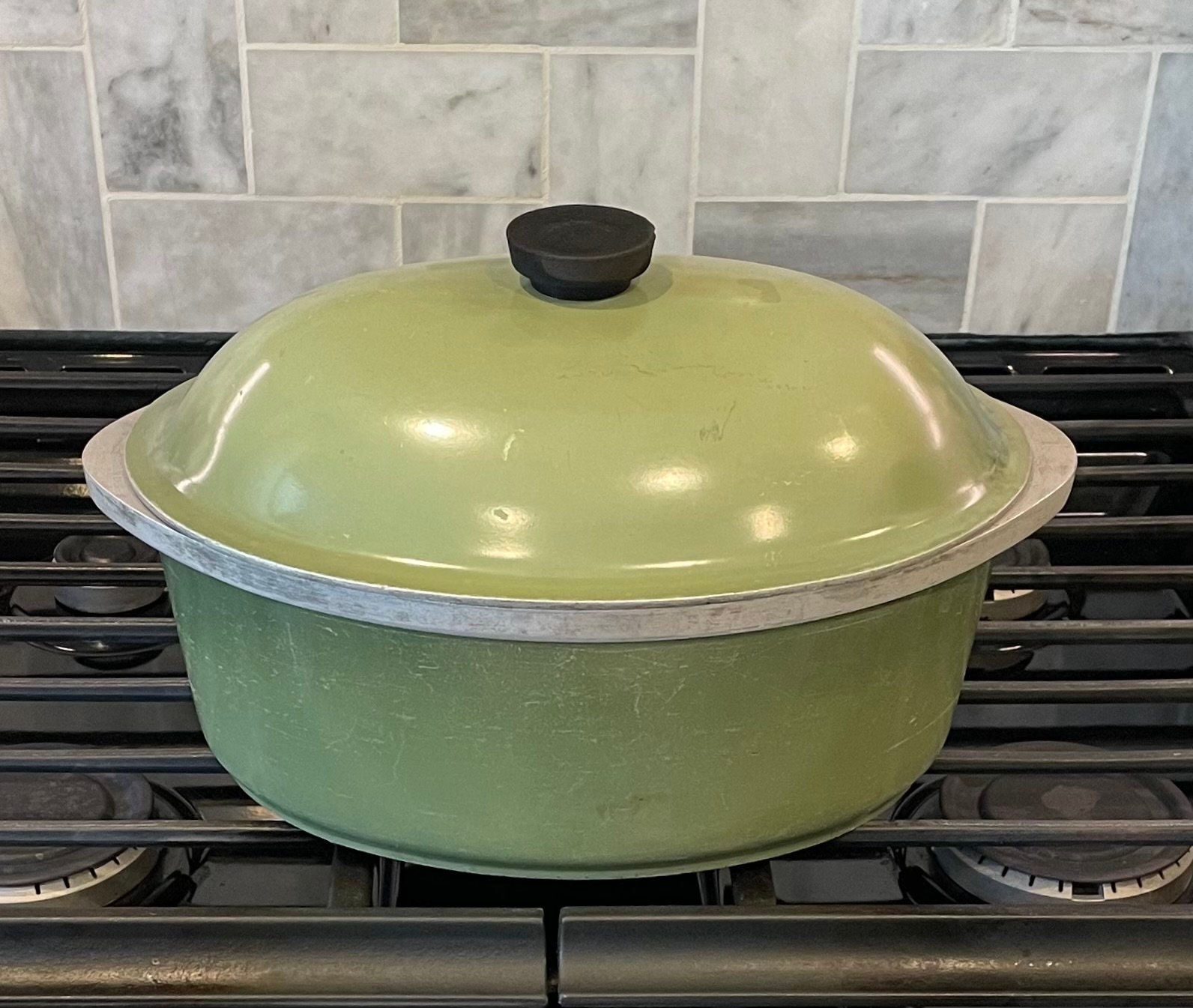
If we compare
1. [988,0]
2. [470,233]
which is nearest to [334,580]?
[470,233]

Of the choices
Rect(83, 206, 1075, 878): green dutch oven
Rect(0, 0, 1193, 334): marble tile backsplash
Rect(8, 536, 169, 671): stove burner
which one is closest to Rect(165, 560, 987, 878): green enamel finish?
Rect(83, 206, 1075, 878): green dutch oven

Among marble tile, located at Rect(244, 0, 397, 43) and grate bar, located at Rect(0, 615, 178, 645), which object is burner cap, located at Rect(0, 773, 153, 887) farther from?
marble tile, located at Rect(244, 0, 397, 43)

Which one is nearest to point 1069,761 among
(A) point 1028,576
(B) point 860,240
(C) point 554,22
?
(A) point 1028,576

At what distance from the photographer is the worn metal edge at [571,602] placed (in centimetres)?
41

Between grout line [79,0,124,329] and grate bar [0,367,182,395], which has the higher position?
grout line [79,0,124,329]

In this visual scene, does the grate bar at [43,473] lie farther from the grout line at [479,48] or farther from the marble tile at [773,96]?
the marble tile at [773,96]

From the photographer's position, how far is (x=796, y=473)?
0.44m

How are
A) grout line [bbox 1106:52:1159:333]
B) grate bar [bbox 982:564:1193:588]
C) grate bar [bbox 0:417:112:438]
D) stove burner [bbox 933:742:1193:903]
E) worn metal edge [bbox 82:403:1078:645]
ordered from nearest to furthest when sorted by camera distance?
worn metal edge [bbox 82:403:1078:645]
stove burner [bbox 933:742:1193:903]
grate bar [bbox 982:564:1193:588]
grate bar [bbox 0:417:112:438]
grout line [bbox 1106:52:1159:333]

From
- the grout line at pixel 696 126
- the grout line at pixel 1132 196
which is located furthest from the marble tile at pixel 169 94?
the grout line at pixel 1132 196

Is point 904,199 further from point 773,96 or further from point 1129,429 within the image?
point 1129,429

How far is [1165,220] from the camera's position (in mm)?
917

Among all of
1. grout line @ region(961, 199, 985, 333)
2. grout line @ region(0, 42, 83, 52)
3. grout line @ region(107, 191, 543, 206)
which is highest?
grout line @ region(0, 42, 83, 52)

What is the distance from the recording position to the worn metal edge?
408mm

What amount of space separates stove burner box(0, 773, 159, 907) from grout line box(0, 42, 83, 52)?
52cm
